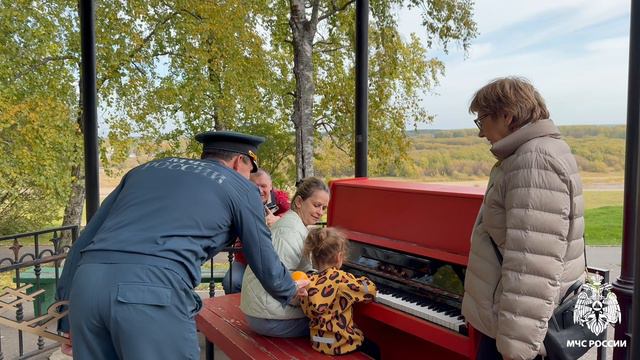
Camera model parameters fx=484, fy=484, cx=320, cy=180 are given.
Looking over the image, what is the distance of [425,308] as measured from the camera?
2.62 m

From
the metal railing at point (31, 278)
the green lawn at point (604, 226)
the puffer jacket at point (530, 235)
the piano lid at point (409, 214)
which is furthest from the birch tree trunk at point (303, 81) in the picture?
the green lawn at point (604, 226)

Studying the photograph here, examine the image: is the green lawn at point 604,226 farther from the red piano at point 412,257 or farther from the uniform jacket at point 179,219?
the uniform jacket at point 179,219

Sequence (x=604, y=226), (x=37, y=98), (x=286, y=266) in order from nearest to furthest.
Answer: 1. (x=286, y=266)
2. (x=37, y=98)
3. (x=604, y=226)

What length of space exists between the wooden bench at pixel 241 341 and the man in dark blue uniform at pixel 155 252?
913 mm

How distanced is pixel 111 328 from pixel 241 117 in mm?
13503

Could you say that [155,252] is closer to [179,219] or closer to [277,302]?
[179,219]

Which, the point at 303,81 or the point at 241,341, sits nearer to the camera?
the point at 241,341

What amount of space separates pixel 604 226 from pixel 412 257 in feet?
68.9

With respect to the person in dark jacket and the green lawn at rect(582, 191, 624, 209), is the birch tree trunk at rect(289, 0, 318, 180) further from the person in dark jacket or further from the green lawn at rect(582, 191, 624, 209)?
the green lawn at rect(582, 191, 624, 209)

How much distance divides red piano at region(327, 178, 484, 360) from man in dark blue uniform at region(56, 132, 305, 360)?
103 centimetres

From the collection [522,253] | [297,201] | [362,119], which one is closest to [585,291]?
[522,253]

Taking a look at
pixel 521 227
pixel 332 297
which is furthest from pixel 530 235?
pixel 332 297

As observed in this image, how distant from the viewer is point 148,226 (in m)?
1.87

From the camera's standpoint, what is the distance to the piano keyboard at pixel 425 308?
243 cm
